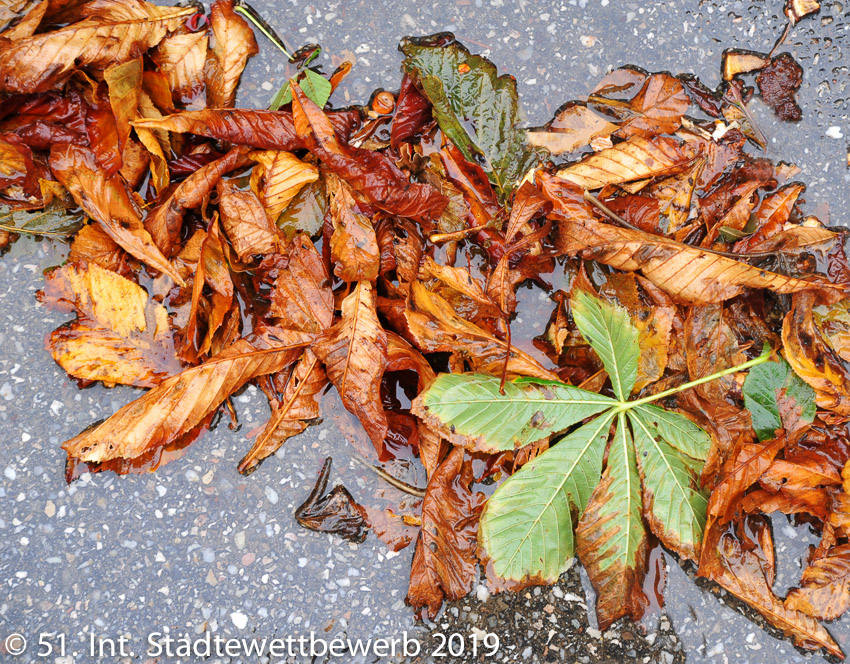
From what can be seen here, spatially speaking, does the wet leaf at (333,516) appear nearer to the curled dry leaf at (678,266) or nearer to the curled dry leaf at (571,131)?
the curled dry leaf at (678,266)

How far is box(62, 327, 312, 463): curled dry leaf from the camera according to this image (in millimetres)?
1562

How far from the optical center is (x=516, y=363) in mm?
1599

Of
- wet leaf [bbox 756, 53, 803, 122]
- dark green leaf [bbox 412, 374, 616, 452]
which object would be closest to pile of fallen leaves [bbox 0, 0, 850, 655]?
dark green leaf [bbox 412, 374, 616, 452]

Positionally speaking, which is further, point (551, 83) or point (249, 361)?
point (551, 83)

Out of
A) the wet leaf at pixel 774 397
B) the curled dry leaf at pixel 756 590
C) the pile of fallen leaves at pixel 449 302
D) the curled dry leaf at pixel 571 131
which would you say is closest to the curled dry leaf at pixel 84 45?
the pile of fallen leaves at pixel 449 302

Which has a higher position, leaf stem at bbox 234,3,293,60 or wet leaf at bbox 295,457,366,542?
leaf stem at bbox 234,3,293,60

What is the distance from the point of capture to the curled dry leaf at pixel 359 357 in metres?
1.56

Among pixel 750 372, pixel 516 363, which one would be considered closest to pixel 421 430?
pixel 516 363

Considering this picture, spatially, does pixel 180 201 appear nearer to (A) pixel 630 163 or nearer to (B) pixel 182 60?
(B) pixel 182 60

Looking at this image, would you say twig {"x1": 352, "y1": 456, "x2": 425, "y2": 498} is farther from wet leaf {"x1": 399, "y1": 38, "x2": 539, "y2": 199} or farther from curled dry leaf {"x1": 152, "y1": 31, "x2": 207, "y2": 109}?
curled dry leaf {"x1": 152, "y1": 31, "x2": 207, "y2": 109}

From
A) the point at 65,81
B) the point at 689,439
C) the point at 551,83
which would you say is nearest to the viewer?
the point at 689,439

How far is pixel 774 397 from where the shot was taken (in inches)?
64.8

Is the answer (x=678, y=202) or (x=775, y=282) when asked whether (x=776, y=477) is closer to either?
(x=775, y=282)

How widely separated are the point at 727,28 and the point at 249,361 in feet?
6.16
